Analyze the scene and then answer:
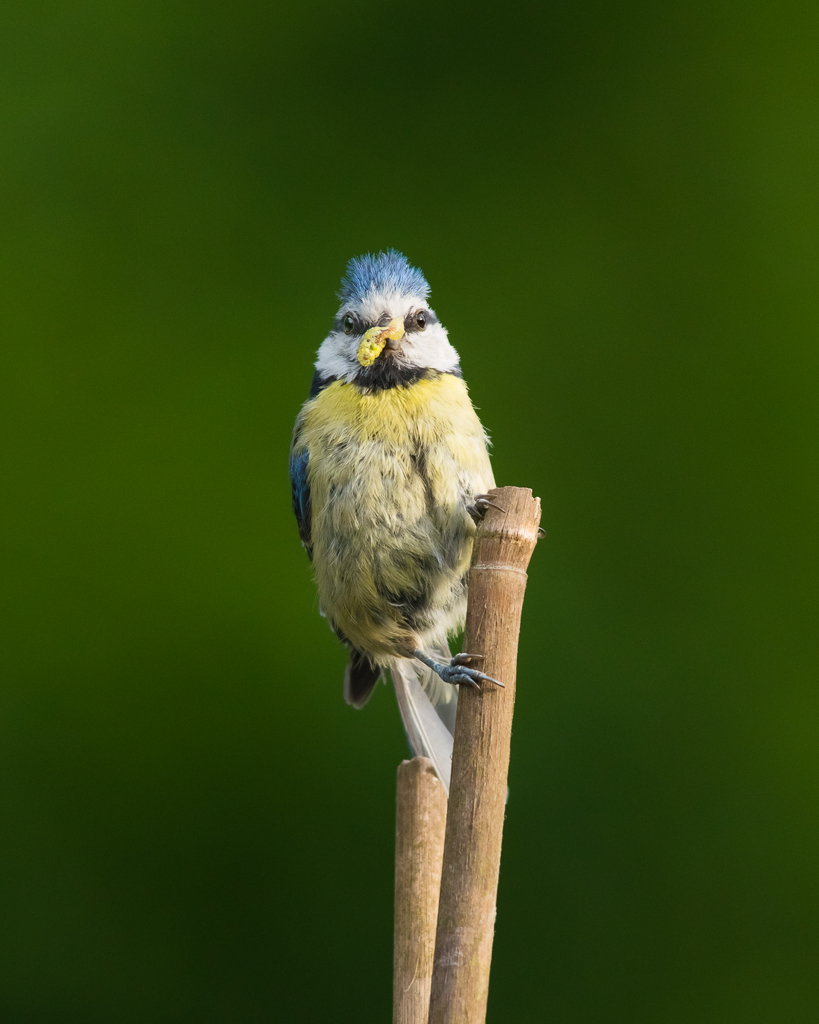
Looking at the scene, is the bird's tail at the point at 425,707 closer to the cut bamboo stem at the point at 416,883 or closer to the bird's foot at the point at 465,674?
the cut bamboo stem at the point at 416,883

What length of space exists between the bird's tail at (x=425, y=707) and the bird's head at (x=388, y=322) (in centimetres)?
43

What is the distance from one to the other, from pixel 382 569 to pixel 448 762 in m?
0.31

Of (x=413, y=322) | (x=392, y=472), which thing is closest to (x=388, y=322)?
(x=413, y=322)

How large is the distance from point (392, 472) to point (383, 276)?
28 cm

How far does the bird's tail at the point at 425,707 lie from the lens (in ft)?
4.65

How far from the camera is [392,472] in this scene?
1266mm

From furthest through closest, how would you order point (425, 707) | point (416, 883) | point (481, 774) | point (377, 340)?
point (425, 707) → point (377, 340) → point (416, 883) → point (481, 774)

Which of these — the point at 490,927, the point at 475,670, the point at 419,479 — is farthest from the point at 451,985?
the point at 419,479

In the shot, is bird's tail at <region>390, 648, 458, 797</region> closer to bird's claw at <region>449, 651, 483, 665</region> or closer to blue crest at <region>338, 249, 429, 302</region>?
bird's claw at <region>449, 651, 483, 665</region>

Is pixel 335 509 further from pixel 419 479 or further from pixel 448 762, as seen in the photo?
pixel 448 762

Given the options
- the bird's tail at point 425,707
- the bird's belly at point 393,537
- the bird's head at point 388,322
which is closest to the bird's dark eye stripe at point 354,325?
the bird's head at point 388,322

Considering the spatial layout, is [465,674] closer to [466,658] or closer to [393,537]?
[466,658]

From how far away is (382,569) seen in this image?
51.6 inches

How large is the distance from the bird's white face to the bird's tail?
1.42 feet
